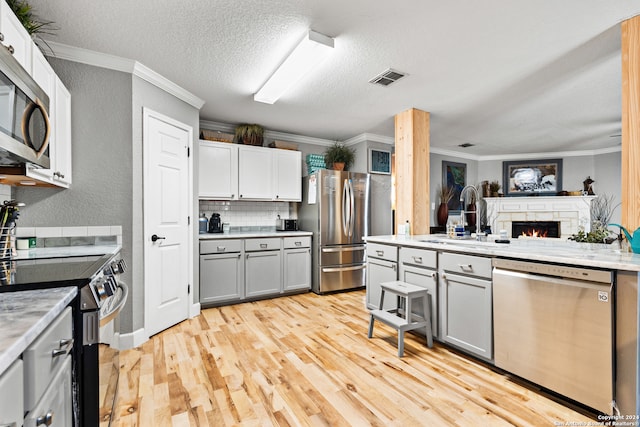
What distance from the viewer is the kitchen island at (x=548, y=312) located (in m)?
1.54

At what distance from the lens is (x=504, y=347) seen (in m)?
2.02

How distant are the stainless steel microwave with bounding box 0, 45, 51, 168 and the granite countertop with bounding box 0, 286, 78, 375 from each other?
63 centimetres

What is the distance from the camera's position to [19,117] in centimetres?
133

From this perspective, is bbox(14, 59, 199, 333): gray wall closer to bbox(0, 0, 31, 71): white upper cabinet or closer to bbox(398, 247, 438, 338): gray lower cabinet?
bbox(0, 0, 31, 71): white upper cabinet

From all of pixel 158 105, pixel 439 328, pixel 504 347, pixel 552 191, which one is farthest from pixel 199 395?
pixel 552 191

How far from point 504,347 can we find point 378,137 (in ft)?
12.0

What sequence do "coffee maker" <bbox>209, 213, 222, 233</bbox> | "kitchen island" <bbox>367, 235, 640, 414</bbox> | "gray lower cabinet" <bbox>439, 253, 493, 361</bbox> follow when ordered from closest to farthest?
"kitchen island" <bbox>367, 235, 640, 414</bbox> → "gray lower cabinet" <bbox>439, 253, 493, 361</bbox> → "coffee maker" <bbox>209, 213, 222, 233</bbox>

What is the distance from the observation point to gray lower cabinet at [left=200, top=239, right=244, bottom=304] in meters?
3.51

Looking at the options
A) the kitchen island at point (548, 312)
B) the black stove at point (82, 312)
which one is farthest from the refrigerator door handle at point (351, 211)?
the black stove at point (82, 312)

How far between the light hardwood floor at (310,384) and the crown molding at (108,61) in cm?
240

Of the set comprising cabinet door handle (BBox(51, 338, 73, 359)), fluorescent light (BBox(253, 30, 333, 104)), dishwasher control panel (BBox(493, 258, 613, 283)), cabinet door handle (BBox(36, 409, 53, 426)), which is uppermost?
fluorescent light (BBox(253, 30, 333, 104))

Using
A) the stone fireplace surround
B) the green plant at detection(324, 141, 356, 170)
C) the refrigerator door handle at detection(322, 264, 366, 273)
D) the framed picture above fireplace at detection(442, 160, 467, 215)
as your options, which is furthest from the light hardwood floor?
the stone fireplace surround

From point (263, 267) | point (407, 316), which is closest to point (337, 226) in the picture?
point (263, 267)

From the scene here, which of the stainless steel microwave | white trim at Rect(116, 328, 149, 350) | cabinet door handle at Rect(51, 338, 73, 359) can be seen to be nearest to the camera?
cabinet door handle at Rect(51, 338, 73, 359)
